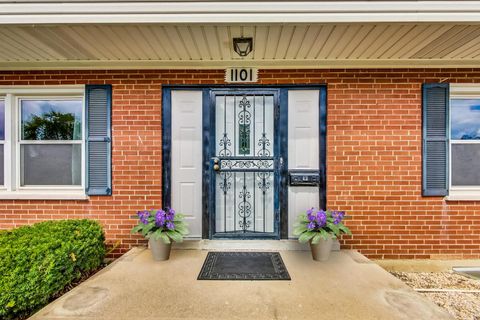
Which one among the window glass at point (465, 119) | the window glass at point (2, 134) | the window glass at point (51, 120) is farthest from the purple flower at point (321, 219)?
the window glass at point (2, 134)

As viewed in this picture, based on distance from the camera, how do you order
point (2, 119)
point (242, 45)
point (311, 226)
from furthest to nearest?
point (2, 119)
point (311, 226)
point (242, 45)

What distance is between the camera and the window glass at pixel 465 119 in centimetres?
364

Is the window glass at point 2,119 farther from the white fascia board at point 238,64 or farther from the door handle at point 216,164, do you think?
the door handle at point 216,164

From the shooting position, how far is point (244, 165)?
3.63m

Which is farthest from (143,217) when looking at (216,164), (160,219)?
(216,164)

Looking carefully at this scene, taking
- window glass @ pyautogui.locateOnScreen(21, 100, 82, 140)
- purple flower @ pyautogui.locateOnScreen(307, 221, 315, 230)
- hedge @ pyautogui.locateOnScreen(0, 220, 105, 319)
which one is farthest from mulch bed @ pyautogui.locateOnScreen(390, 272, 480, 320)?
window glass @ pyautogui.locateOnScreen(21, 100, 82, 140)

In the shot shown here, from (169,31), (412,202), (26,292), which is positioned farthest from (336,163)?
(26,292)

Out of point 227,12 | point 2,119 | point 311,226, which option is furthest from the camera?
point 2,119

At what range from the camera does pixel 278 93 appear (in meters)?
3.59

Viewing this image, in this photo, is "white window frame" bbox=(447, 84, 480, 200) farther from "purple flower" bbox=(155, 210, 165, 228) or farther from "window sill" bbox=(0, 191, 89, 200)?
"window sill" bbox=(0, 191, 89, 200)

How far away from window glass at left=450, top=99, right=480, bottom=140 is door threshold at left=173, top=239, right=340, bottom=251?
2.26 meters

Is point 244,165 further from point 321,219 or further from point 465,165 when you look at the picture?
point 465,165

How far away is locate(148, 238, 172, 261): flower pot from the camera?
304cm

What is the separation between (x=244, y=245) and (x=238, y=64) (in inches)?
93.1
